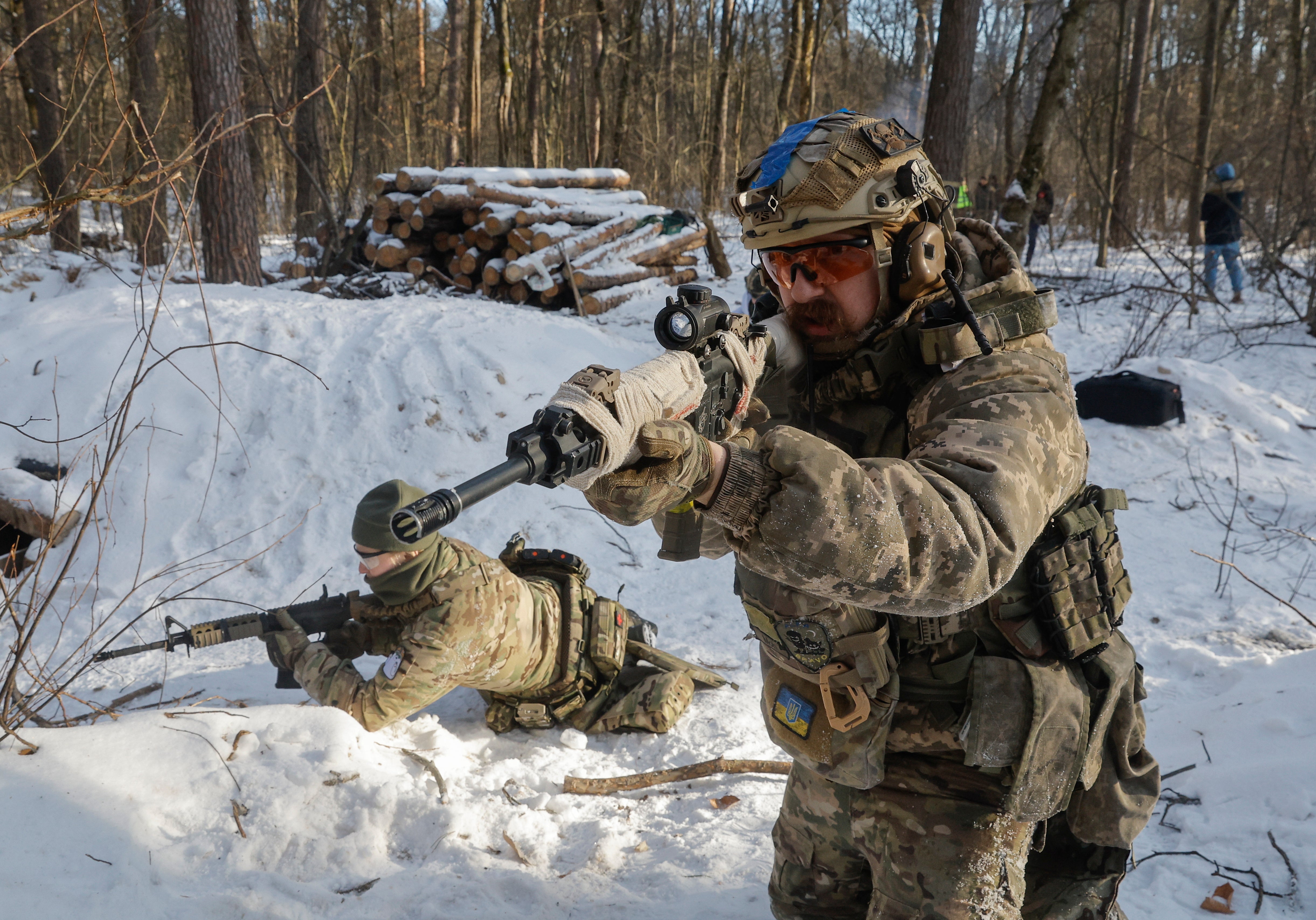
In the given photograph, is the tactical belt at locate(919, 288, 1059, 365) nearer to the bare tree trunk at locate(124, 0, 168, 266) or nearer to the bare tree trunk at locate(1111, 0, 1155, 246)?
the bare tree trunk at locate(124, 0, 168, 266)

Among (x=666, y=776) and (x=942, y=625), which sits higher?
(x=942, y=625)

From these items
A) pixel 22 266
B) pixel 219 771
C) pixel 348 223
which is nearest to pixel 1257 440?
pixel 219 771

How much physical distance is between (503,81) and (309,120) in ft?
12.7

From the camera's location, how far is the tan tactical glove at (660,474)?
1.23 metres

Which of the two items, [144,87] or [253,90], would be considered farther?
[253,90]

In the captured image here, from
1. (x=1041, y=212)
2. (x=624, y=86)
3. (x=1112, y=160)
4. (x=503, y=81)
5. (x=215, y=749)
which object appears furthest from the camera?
(x=1041, y=212)

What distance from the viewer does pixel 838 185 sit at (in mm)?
1711

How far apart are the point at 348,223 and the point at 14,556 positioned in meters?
7.39

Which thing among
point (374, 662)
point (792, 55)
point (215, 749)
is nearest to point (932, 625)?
point (215, 749)

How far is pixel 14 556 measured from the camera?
14.7ft

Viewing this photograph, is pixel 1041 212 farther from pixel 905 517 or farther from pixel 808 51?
pixel 905 517

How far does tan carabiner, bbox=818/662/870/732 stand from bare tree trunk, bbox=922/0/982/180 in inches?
259

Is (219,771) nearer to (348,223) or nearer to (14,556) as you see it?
(14,556)

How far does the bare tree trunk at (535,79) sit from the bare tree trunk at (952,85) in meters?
8.48
